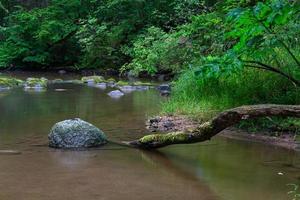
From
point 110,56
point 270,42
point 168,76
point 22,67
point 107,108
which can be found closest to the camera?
point 270,42

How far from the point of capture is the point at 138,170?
6047 mm

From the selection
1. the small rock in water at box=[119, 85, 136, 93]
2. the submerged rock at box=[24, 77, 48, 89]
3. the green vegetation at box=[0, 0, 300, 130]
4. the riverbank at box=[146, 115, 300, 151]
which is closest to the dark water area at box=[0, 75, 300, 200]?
the riverbank at box=[146, 115, 300, 151]

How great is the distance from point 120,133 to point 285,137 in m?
2.68

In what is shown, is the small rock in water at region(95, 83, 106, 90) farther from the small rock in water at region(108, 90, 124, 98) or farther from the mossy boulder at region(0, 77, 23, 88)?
the mossy boulder at region(0, 77, 23, 88)

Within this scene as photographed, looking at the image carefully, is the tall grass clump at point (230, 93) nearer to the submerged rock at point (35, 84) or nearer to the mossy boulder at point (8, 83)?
the submerged rock at point (35, 84)

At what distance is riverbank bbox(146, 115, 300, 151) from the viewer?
7.38 meters

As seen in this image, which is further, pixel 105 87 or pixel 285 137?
pixel 105 87

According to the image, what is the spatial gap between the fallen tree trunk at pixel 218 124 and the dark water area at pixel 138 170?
0.61ft

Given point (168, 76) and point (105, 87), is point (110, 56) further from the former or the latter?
point (105, 87)

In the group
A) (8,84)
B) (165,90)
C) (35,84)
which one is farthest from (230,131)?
(8,84)

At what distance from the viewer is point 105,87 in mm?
17359

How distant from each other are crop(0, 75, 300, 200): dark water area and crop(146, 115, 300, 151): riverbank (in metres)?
0.22

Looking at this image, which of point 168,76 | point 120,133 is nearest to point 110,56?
point 168,76

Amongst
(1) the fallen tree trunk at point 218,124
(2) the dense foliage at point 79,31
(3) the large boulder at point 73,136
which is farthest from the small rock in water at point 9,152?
(2) the dense foliage at point 79,31
